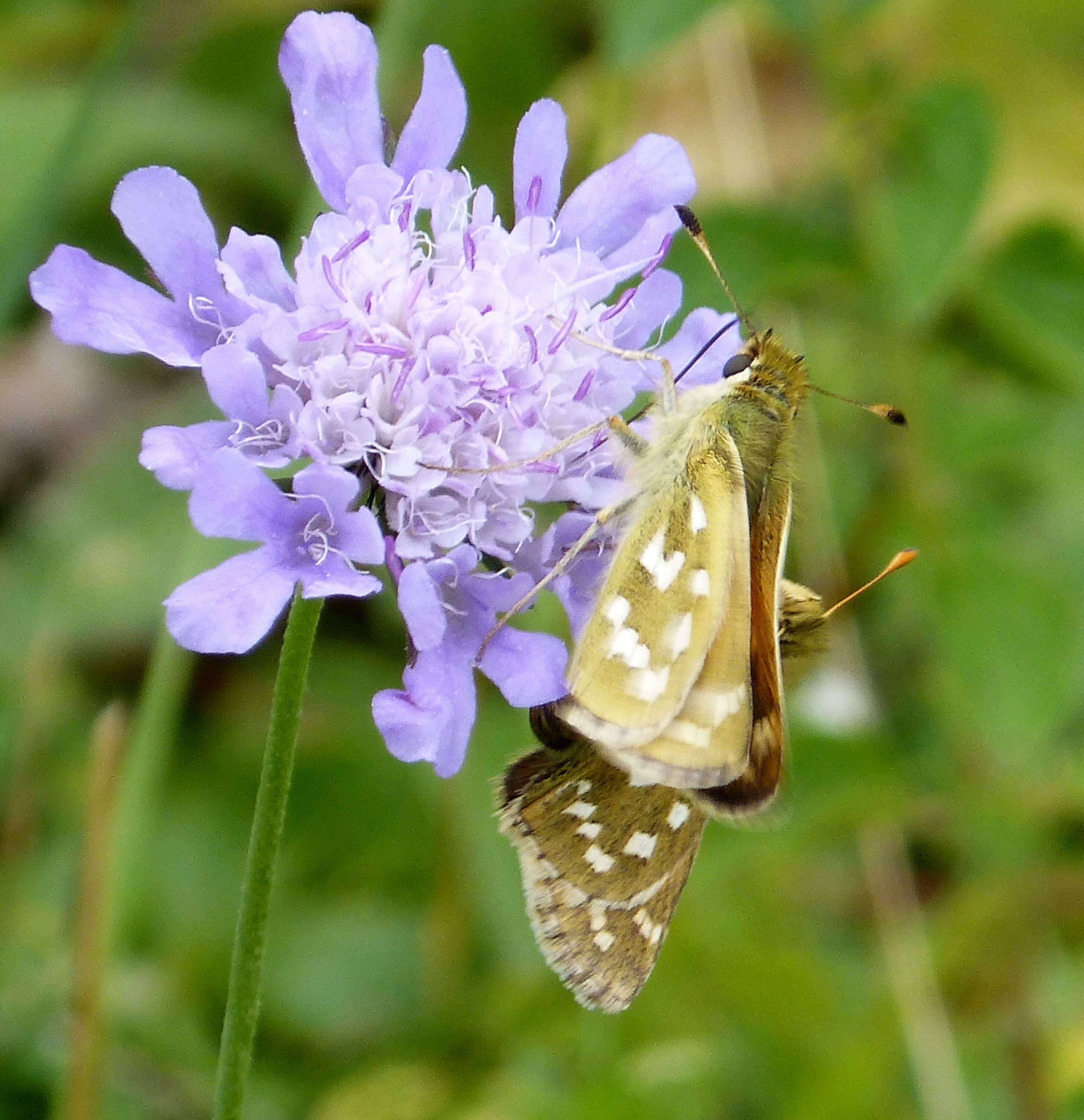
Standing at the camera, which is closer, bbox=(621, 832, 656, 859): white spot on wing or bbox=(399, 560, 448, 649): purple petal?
bbox=(399, 560, 448, 649): purple petal

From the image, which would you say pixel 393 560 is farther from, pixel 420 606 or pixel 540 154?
pixel 540 154

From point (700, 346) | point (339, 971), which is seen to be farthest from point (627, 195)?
point (339, 971)

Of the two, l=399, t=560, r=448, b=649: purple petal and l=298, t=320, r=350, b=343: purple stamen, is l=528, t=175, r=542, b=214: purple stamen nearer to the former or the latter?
l=298, t=320, r=350, b=343: purple stamen

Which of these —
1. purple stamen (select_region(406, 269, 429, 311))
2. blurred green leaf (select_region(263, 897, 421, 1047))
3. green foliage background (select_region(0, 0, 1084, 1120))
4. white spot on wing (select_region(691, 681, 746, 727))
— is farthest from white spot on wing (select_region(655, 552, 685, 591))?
blurred green leaf (select_region(263, 897, 421, 1047))

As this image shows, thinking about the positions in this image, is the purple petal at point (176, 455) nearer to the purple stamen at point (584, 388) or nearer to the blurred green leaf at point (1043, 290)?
the purple stamen at point (584, 388)

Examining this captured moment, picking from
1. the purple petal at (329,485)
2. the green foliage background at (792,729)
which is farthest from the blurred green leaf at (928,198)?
the purple petal at (329,485)

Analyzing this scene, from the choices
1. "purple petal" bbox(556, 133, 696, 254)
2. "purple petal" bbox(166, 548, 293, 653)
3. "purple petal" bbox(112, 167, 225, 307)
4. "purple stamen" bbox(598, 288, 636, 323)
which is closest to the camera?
"purple petal" bbox(166, 548, 293, 653)
